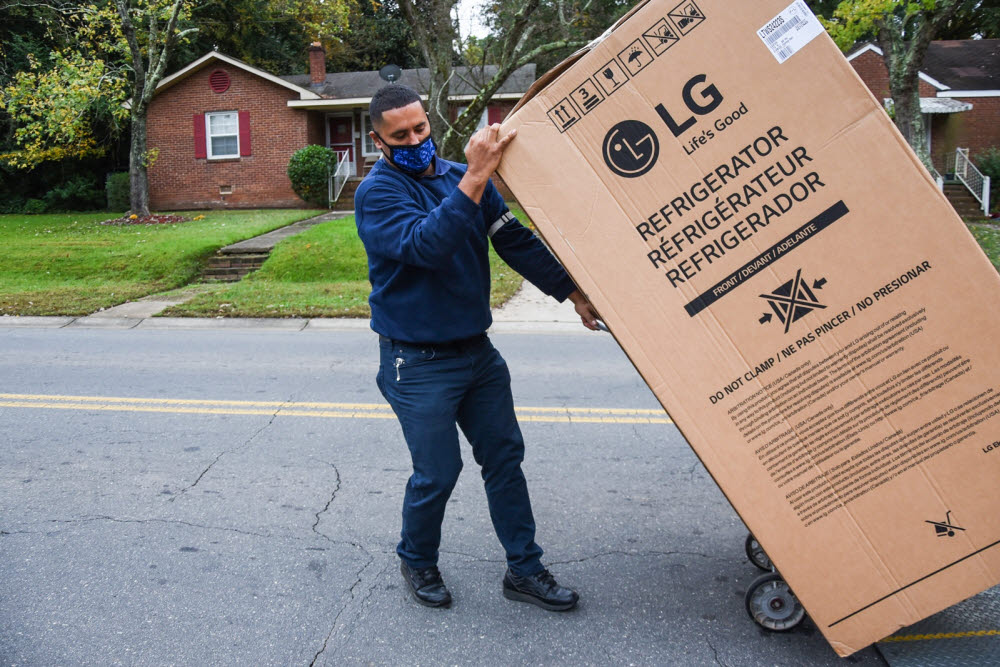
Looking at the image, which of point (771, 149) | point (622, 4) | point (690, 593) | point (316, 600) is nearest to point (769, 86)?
point (771, 149)

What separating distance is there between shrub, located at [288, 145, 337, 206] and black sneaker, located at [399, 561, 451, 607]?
21064 millimetres

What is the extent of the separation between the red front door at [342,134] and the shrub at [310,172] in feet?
8.33

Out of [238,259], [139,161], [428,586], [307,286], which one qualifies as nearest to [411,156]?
[428,586]

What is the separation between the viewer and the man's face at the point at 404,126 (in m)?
2.74

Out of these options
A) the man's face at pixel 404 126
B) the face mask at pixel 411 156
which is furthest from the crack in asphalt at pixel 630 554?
the man's face at pixel 404 126

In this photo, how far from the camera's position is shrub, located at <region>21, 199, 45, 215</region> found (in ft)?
85.3

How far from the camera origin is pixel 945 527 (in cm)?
224

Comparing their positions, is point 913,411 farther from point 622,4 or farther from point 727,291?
point 622,4

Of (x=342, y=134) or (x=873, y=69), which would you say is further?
(x=342, y=134)

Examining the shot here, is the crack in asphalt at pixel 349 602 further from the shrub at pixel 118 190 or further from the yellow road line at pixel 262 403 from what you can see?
the shrub at pixel 118 190

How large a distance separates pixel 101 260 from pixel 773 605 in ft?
45.2

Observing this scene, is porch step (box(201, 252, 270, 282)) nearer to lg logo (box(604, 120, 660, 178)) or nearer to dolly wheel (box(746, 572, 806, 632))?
dolly wheel (box(746, 572, 806, 632))

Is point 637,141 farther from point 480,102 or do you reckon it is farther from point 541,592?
point 480,102

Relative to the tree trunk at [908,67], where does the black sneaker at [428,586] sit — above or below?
below
